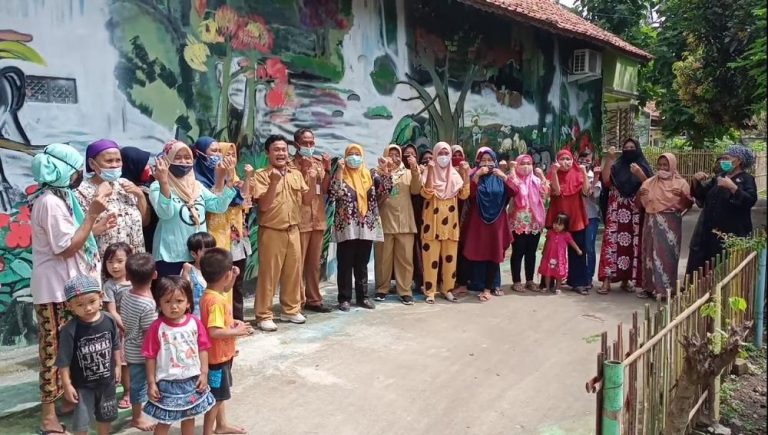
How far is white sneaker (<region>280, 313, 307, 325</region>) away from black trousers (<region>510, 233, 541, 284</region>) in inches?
103

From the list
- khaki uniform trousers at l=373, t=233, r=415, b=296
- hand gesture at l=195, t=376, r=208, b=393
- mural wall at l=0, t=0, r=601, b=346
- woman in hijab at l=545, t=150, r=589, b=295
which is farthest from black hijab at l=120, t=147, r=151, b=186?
woman in hijab at l=545, t=150, r=589, b=295

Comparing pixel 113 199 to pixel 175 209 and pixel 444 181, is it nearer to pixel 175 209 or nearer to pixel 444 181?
pixel 175 209

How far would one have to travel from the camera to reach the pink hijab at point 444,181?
624 cm

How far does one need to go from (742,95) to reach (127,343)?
1157 cm

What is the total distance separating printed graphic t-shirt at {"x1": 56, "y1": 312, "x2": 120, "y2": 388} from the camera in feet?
9.87

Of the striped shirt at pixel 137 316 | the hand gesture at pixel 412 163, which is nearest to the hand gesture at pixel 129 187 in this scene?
the striped shirt at pixel 137 316

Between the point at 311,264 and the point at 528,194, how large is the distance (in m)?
2.49

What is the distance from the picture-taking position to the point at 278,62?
6531 mm

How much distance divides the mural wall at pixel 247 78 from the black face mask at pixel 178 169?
4.04ft

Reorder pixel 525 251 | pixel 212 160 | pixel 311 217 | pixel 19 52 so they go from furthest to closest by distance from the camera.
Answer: pixel 525 251 → pixel 311 217 → pixel 212 160 → pixel 19 52

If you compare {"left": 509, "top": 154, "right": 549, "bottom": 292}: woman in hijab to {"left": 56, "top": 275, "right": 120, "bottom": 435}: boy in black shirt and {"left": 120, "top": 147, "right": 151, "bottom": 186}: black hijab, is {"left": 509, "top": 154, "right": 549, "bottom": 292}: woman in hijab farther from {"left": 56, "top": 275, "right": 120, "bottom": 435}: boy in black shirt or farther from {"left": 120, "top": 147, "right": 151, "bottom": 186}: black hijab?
{"left": 56, "top": 275, "right": 120, "bottom": 435}: boy in black shirt

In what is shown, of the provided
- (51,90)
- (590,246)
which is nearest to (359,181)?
(51,90)

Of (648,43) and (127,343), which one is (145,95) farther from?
(648,43)

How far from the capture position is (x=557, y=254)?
267 inches
